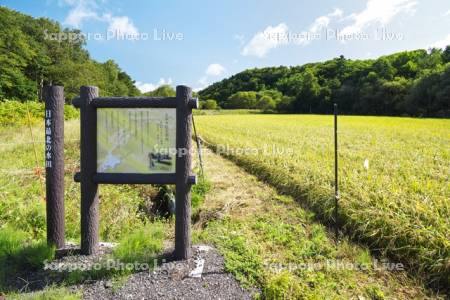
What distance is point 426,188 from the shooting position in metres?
4.59

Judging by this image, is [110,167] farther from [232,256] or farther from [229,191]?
[229,191]

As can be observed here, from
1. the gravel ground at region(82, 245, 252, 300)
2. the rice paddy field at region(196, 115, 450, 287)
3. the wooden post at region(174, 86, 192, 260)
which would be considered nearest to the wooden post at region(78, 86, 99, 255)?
the gravel ground at region(82, 245, 252, 300)

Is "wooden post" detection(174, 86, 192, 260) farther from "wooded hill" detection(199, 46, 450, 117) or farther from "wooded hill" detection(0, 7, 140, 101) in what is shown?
"wooded hill" detection(199, 46, 450, 117)

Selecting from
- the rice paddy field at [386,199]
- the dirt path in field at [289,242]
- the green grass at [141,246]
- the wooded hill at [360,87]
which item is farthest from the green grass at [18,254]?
the wooded hill at [360,87]

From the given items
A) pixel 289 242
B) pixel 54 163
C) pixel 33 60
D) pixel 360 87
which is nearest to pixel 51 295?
pixel 54 163

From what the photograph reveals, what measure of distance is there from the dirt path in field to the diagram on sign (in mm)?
1461

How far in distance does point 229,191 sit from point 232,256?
106 inches

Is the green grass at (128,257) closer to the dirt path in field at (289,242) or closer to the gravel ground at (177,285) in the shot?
the gravel ground at (177,285)

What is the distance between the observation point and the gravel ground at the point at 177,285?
98.4 inches


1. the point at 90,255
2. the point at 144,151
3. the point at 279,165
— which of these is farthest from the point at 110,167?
the point at 279,165

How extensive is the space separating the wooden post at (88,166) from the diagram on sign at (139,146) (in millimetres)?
67

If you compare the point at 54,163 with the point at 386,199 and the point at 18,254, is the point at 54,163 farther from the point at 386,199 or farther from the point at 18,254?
the point at 386,199

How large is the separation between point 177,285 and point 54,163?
1.88 metres

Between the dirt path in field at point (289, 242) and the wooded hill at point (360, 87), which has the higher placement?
the wooded hill at point (360, 87)
